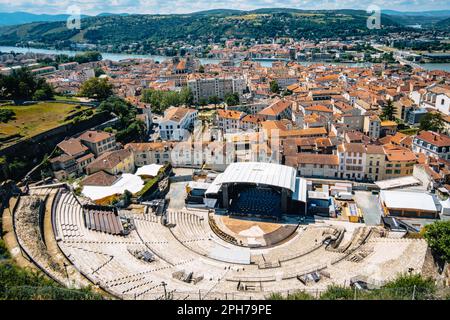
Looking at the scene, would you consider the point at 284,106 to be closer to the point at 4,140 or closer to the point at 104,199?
the point at 104,199

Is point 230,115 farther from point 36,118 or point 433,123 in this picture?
point 433,123

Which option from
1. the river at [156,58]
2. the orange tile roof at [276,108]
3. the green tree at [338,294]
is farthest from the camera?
the river at [156,58]

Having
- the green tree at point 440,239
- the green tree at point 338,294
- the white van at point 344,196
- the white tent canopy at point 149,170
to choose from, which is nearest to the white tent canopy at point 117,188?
the white tent canopy at point 149,170

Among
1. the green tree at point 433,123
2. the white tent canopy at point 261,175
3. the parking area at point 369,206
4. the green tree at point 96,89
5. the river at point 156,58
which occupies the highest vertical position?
the river at point 156,58

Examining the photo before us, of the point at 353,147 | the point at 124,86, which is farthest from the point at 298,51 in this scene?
the point at 353,147

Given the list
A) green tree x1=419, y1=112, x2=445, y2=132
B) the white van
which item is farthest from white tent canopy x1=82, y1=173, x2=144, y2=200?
green tree x1=419, y1=112, x2=445, y2=132

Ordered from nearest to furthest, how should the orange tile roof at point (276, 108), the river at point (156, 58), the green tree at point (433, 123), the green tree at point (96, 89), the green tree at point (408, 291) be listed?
the green tree at point (408, 291) → the green tree at point (433, 123) → the orange tile roof at point (276, 108) → the green tree at point (96, 89) → the river at point (156, 58)

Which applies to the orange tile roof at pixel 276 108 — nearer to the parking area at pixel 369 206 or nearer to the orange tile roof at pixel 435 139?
the orange tile roof at pixel 435 139
